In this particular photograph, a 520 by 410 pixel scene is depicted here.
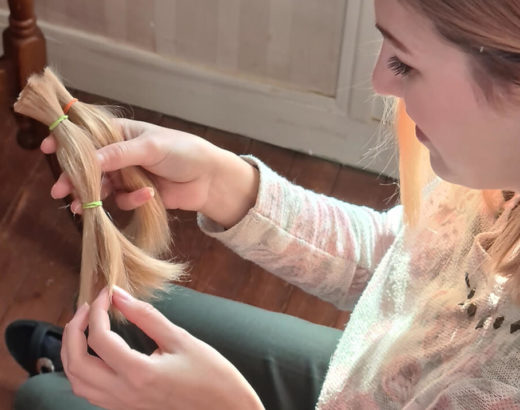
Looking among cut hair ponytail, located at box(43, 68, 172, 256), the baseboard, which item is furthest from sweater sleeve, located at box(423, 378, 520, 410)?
the baseboard

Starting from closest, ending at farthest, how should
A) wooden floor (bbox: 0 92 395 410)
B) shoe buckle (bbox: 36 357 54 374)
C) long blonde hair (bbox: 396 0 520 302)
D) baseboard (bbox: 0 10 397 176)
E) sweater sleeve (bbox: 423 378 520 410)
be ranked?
1. long blonde hair (bbox: 396 0 520 302)
2. sweater sleeve (bbox: 423 378 520 410)
3. shoe buckle (bbox: 36 357 54 374)
4. wooden floor (bbox: 0 92 395 410)
5. baseboard (bbox: 0 10 397 176)

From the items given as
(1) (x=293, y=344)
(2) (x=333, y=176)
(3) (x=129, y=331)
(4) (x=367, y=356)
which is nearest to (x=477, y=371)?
(4) (x=367, y=356)

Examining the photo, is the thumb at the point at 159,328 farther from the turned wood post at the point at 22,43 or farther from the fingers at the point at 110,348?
the turned wood post at the point at 22,43

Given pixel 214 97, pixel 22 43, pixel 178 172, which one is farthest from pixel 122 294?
pixel 214 97

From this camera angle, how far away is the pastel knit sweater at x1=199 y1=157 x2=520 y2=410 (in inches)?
26.4

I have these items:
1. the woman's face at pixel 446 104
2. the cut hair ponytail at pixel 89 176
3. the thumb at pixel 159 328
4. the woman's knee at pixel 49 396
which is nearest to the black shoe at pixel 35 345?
the woman's knee at pixel 49 396

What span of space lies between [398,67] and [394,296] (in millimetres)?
299

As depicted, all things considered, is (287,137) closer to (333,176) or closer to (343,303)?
(333,176)

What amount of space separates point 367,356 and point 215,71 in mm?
925

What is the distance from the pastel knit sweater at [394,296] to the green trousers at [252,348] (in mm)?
63

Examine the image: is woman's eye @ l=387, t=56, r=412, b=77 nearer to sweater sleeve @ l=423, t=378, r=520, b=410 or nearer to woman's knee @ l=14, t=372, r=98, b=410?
sweater sleeve @ l=423, t=378, r=520, b=410

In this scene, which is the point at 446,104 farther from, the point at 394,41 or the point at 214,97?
the point at 214,97

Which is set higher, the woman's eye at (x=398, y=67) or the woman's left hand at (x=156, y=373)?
the woman's eye at (x=398, y=67)

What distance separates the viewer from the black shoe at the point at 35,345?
1.16 meters
